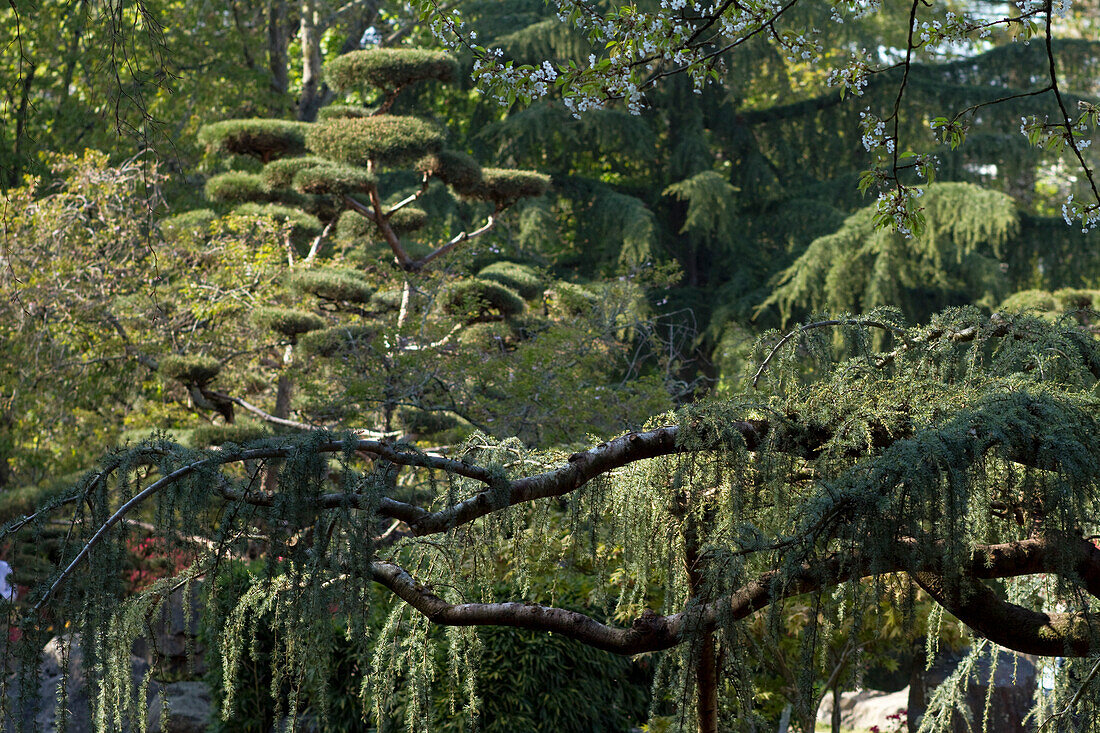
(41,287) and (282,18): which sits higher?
(282,18)

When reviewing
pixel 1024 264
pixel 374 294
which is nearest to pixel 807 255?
pixel 1024 264

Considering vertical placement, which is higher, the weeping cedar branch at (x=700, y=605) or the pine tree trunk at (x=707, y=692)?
the weeping cedar branch at (x=700, y=605)

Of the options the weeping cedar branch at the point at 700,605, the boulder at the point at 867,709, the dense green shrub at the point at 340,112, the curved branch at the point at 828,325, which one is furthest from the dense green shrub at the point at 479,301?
the weeping cedar branch at the point at 700,605

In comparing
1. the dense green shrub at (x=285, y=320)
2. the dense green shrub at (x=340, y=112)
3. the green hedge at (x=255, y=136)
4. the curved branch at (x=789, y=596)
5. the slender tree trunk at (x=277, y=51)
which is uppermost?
the slender tree trunk at (x=277, y=51)

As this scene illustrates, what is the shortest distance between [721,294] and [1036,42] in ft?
18.4

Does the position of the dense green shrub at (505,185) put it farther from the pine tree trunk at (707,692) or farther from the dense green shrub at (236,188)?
the pine tree trunk at (707,692)

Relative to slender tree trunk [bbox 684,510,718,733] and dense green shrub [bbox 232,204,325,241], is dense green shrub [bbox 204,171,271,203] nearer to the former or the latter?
dense green shrub [bbox 232,204,325,241]

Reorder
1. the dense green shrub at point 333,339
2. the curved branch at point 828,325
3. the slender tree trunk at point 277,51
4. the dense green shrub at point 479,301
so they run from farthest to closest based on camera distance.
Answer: the slender tree trunk at point 277,51 < the dense green shrub at point 479,301 < the dense green shrub at point 333,339 < the curved branch at point 828,325

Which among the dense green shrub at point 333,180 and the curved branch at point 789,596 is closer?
the curved branch at point 789,596

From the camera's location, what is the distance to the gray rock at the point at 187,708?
21.4ft

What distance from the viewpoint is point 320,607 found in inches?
95.1

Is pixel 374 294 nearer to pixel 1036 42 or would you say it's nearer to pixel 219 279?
pixel 219 279

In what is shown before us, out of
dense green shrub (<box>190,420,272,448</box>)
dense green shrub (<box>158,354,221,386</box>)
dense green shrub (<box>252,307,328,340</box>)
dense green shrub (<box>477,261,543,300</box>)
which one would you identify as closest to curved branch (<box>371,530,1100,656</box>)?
dense green shrub (<box>190,420,272,448</box>)

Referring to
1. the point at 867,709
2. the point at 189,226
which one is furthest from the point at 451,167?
the point at 867,709
